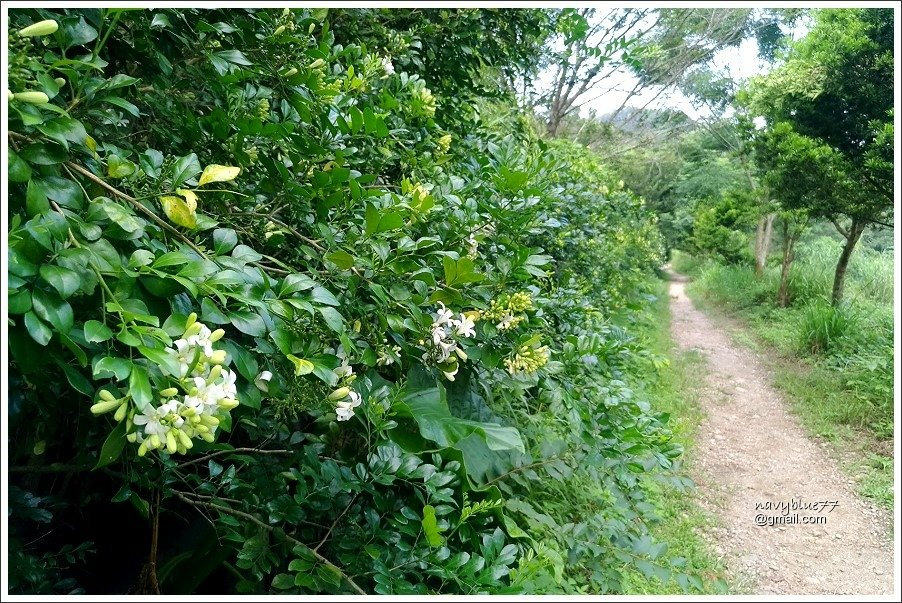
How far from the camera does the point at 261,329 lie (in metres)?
0.52

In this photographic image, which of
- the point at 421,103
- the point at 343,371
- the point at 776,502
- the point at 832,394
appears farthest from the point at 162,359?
the point at 832,394

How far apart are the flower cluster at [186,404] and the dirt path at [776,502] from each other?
91 cm

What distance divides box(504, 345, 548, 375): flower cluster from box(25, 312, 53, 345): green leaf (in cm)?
65

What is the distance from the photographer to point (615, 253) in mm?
3664

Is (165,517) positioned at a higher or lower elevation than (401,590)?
lower

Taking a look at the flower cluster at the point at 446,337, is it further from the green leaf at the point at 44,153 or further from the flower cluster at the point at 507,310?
the green leaf at the point at 44,153

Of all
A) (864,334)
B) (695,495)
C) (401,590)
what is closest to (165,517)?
(401,590)

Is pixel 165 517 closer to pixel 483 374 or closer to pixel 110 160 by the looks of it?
pixel 483 374

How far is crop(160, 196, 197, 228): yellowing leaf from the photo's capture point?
54 cm

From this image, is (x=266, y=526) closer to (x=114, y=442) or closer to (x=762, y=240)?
(x=114, y=442)

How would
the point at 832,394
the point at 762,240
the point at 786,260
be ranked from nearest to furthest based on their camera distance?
the point at 832,394 < the point at 786,260 < the point at 762,240

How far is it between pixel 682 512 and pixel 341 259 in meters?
2.06

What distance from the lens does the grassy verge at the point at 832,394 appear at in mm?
2566

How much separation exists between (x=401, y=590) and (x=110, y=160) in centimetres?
63
